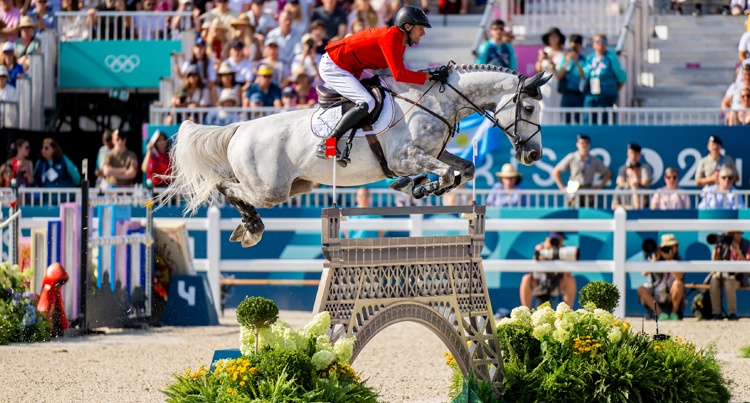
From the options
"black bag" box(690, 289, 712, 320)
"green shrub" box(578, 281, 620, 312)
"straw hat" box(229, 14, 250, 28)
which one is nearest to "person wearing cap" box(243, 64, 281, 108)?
"straw hat" box(229, 14, 250, 28)

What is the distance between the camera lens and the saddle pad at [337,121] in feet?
28.7

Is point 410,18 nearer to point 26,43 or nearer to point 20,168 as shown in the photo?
point 20,168

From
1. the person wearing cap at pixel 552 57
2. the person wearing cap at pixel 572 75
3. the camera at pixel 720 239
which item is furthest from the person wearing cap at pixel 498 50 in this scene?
the camera at pixel 720 239

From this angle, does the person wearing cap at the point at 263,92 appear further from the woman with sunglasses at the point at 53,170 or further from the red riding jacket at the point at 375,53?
the red riding jacket at the point at 375,53

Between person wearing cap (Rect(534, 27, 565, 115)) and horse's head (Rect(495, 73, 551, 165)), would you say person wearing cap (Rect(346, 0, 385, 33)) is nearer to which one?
person wearing cap (Rect(534, 27, 565, 115))

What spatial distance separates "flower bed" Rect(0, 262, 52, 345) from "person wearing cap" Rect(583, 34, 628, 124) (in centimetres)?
715

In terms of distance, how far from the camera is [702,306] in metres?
14.1

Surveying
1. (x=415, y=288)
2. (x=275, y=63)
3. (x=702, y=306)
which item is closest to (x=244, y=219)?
(x=415, y=288)

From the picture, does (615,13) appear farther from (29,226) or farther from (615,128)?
(29,226)

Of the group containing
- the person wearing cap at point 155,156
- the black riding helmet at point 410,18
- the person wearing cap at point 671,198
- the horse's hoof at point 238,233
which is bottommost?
the horse's hoof at point 238,233

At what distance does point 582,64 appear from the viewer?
15.9 meters

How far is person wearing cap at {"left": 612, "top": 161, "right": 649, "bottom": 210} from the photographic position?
14.8m

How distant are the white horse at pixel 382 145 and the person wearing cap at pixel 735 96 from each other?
687 cm

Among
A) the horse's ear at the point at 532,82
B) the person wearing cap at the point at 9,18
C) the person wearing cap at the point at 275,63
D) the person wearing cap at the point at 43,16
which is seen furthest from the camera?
the person wearing cap at the point at 43,16
